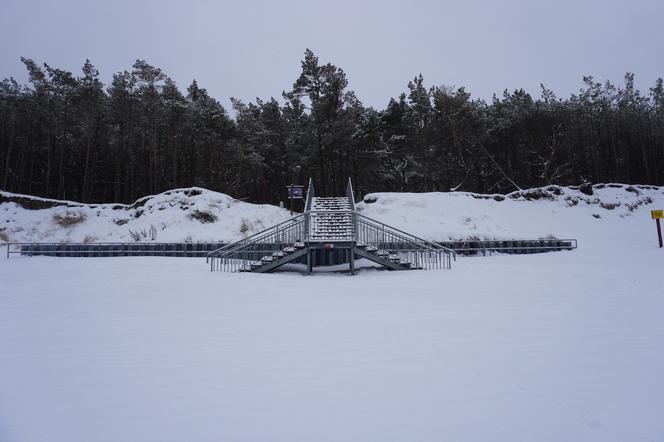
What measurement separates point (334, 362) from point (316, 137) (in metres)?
26.6

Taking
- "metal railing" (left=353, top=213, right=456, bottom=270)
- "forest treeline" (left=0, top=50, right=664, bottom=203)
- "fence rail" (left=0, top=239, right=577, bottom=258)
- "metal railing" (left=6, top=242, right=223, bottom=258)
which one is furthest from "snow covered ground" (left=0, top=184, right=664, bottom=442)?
"forest treeline" (left=0, top=50, right=664, bottom=203)

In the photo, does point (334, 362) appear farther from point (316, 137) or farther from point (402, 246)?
point (316, 137)

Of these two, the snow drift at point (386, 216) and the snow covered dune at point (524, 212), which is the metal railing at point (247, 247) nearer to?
the snow drift at point (386, 216)

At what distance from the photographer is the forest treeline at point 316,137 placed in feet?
104

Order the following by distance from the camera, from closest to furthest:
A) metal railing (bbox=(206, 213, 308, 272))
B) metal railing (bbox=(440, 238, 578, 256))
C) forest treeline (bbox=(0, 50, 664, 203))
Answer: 1. metal railing (bbox=(206, 213, 308, 272))
2. metal railing (bbox=(440, 238, 578, 256))
3. forest treeline (bbox=(0, 50, 664, 203))

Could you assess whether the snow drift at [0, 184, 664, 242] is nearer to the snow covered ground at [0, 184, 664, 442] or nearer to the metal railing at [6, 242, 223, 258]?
the metal railing at [6, 242, 223, 258]

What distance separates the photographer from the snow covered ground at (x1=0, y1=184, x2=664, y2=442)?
3066 mm

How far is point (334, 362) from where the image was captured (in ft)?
14.5

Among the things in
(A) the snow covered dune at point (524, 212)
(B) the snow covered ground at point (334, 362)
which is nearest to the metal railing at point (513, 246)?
(A) the snow covered dune at point (524, 212)

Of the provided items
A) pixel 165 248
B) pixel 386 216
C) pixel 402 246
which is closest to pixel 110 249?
pixel 165 248

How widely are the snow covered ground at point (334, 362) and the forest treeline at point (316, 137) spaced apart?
75.2 feet

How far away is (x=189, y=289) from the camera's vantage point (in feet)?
30.9

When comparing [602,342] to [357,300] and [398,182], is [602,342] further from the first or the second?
[398,182]

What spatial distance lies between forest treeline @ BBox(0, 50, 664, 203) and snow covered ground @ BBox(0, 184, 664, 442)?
A: 75.2 feet
